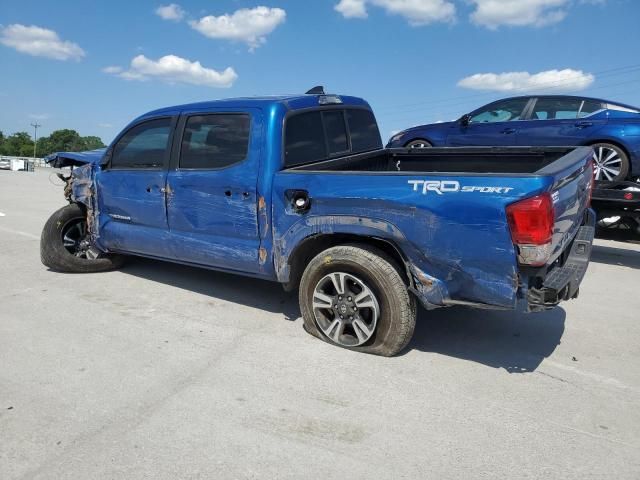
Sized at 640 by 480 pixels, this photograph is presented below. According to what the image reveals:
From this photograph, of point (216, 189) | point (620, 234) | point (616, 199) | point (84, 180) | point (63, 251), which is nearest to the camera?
point (216, 189)

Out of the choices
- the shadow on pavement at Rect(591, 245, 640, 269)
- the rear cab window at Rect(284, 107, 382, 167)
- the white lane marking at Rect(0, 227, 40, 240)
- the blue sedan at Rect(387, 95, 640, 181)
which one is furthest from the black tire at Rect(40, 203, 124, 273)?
the shadow on pavement at Rect(591, 245, 640, 269)

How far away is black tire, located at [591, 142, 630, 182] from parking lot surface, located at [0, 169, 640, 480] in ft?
8.17

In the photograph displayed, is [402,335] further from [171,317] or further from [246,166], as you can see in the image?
[171,317]

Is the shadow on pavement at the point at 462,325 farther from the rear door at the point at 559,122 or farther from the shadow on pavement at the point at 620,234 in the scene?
the rear door at the point at 559,122

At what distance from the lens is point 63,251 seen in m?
5.60

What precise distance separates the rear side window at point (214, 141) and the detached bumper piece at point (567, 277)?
95.6 inches

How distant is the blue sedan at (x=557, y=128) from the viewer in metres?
6.56

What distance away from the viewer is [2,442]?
8.49 feet

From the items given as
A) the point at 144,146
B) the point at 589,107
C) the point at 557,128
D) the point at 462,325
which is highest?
the point at 589,107

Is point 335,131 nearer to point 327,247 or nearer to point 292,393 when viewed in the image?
point 327,247

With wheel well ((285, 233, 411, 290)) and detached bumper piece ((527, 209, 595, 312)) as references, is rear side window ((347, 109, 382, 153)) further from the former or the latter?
detached bumper piece ((527, 209, 595, 312))

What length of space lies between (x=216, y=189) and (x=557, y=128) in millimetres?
5357

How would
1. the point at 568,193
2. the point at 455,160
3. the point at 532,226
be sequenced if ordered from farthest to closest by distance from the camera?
the point at 455,160
the point at 568,193
the point at 532,226

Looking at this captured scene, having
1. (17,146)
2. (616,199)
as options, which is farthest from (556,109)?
(17,146)
